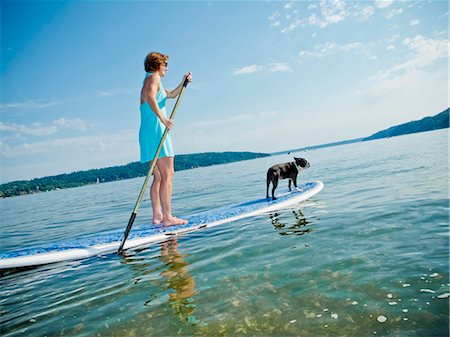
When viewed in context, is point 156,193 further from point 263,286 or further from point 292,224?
point 263,286

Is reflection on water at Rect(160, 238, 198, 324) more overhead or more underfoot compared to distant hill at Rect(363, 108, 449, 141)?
more underfoot

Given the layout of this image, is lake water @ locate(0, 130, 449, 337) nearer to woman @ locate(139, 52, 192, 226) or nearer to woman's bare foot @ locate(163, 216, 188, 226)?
woman's bare foot @ locate(163, 216, 188, 226)

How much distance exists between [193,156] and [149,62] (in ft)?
508

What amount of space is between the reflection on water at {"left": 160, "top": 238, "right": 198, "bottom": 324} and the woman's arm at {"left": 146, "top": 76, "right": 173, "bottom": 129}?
2548mm

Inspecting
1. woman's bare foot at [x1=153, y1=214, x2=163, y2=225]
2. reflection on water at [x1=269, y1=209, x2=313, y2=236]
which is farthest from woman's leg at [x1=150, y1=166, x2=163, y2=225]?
reflection on water at [x1=269, y1=209, x2=313, y2=236]

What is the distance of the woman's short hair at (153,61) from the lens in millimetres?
6285

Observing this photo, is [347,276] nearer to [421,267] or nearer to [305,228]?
[421,267]

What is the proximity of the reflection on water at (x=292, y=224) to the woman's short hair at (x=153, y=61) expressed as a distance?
4.38 meters

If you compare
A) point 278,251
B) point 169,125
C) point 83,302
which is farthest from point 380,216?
point 83,302

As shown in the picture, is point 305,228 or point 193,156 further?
point 193,156

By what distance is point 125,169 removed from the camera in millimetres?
146875

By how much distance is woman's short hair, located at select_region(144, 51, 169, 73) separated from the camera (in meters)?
6.29

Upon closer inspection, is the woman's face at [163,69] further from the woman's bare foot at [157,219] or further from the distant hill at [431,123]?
the distant hill at [431,123]

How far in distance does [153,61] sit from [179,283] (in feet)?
15.6
